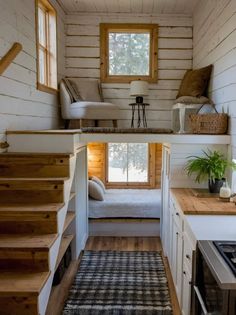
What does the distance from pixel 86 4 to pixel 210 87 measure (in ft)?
7.45

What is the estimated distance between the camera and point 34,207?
7.49ft

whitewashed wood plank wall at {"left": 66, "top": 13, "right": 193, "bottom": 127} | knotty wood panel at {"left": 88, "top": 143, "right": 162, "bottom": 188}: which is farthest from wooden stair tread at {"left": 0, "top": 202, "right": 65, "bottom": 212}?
whitewashed wood plank wall at {"left": 66, "top": 13, "right": 193, "bottom": 127}

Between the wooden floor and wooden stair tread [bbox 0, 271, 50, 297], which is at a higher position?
wooden stair tread [bbox 0, 271, 50, 297]

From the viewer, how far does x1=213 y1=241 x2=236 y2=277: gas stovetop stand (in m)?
1.33

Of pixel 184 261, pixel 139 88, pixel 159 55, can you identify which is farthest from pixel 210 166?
pixel 159 55

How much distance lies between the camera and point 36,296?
1747 mm

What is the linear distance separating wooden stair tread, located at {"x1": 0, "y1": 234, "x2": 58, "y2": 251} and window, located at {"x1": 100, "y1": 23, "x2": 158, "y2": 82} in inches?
133

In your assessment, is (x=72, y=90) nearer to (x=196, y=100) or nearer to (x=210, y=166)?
(x=196, y=100)

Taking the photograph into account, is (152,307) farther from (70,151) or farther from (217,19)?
(217,19)

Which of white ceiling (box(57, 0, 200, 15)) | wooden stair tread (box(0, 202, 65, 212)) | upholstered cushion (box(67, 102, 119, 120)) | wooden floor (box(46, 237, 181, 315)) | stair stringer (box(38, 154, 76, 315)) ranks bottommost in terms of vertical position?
wooden floor (box(46, 237, 181, 315))

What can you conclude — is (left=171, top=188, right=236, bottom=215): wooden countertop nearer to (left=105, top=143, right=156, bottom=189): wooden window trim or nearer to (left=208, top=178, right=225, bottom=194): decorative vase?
(left=208, top=178, right=225, bottom=194): decorative vase

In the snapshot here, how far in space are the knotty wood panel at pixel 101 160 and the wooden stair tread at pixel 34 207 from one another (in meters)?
2.64

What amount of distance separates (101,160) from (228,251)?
3664mm

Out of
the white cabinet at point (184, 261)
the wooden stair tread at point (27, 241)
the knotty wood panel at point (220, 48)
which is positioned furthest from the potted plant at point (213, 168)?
the wooden stair tread at point (27, 241)
